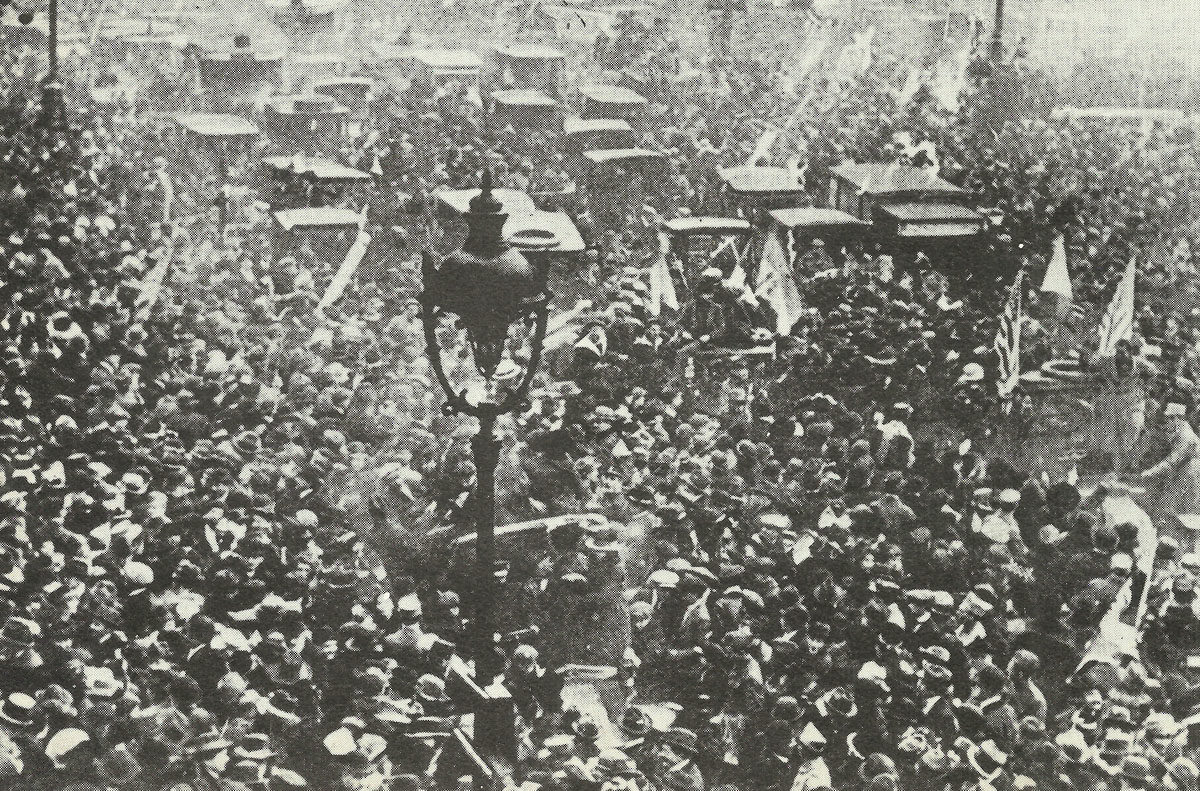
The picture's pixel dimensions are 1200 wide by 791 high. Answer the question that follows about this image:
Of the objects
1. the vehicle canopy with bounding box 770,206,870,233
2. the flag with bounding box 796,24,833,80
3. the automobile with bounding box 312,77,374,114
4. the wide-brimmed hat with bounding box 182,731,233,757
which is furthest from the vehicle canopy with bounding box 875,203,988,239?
the wide-brimmed hat with bounding box 182,731,233,757

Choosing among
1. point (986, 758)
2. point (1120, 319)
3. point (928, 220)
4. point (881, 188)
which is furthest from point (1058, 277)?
point (986, 758)

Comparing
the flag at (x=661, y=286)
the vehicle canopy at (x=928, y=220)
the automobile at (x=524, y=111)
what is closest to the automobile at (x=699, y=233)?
the flag at (x=661, y=286)

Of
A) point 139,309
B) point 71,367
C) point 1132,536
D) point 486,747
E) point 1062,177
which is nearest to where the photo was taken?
point 486,747

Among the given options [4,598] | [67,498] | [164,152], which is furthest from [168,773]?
[164,152]

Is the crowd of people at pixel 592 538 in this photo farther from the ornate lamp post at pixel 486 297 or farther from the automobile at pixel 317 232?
the ornate lamp post at pixel 486 297

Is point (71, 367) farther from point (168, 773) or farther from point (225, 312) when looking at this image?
point (168, 773)

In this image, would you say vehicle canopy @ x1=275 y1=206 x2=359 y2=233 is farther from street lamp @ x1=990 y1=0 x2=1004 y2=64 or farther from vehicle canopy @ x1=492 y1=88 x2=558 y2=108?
street lamp @ x1=990 y1=0 x2=1004 y2=64
